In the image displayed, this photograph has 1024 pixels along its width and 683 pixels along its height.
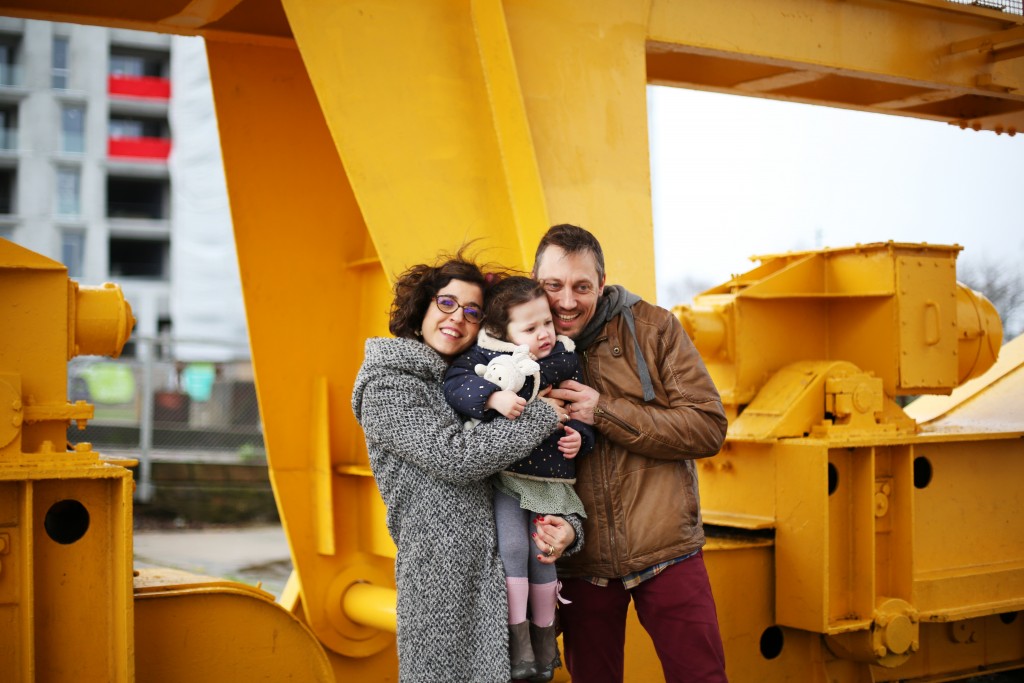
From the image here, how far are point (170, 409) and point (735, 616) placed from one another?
47.5ft

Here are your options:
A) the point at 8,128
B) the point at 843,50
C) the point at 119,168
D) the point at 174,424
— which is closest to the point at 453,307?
the point at 843,50

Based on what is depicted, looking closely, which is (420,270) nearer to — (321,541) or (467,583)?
(467,583)

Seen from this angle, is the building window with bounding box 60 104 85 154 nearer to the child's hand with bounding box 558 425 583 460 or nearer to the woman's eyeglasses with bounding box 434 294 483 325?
the woman's eyeglasses with bounding box 434 294 483 325

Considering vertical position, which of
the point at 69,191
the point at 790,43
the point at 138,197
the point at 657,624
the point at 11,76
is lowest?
the point at 657,624

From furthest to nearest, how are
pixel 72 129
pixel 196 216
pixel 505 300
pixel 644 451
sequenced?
1. pixel 72 129
2. pixel 196 216
3. pixel 644 451
4. pixel 505 300

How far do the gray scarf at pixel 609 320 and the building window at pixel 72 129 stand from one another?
33.4 m

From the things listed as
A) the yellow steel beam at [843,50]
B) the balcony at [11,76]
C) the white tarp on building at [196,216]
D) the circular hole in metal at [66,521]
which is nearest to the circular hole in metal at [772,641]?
the yellow steel beam at [843,50]

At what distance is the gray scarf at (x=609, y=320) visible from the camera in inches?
135

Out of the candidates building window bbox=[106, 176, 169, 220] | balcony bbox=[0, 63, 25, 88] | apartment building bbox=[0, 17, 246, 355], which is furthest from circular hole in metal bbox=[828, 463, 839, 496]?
building window bbox=[106, 176, 169, 220]

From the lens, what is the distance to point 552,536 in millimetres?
3074

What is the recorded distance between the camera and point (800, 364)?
5691mm

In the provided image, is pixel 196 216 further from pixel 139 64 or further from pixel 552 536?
pixel 552 536

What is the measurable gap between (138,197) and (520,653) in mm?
37898

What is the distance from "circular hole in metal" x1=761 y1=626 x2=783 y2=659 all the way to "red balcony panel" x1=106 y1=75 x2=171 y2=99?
1363 inches
